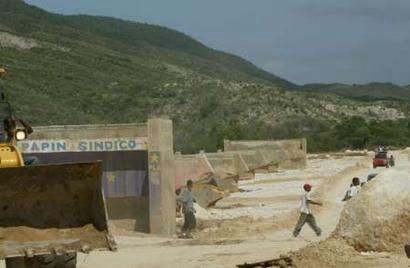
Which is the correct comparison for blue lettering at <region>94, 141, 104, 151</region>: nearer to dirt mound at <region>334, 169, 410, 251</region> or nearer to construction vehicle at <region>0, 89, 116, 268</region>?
dirt mound at <region>334, 169, 410, 251</region>

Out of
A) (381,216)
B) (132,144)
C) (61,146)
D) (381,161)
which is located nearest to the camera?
(381,216)

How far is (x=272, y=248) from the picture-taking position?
18516 mm

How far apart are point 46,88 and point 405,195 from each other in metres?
69.1

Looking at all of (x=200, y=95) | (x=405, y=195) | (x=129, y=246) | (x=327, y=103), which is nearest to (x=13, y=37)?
(x=200, y=95)

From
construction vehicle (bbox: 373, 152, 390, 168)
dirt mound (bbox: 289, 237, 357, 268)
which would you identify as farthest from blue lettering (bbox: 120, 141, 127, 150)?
construction vehicle (bbox: 373, 152, 390, 168)

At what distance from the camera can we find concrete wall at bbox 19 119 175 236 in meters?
24.2

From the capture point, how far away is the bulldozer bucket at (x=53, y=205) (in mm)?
12203

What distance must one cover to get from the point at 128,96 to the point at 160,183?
73.2m

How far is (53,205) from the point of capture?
41.3ft

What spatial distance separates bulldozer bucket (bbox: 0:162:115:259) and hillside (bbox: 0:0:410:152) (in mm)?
44912

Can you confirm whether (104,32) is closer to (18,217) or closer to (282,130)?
(282,130)

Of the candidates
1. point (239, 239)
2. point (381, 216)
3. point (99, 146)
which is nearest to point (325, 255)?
point (381, 216)

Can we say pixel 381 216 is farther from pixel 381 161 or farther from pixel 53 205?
pixel 381 161

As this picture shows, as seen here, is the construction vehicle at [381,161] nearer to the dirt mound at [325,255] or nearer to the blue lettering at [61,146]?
the blue lettering at [61,146]
